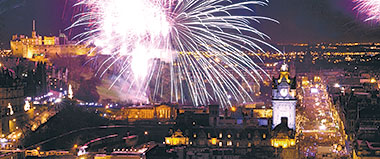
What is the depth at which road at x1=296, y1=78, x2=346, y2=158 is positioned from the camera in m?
58.2

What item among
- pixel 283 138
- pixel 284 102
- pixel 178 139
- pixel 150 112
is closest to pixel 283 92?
pixel 284 102

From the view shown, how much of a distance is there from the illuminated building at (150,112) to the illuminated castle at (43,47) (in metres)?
17.9

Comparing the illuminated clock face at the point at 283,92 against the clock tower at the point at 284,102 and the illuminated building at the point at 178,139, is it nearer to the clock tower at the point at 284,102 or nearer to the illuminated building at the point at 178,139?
the clock tower at the point at 284,102

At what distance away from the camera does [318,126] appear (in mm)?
69000

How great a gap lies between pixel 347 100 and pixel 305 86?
1804 cm

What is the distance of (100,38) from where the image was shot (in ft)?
241

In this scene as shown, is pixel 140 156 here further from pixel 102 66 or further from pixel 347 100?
pixel 102 66

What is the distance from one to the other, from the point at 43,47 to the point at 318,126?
1534 inches

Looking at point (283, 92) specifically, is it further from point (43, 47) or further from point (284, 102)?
point (43, 47)

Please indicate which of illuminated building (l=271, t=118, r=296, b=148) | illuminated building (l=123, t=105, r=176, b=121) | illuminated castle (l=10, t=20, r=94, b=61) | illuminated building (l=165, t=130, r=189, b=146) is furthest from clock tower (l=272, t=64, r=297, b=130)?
illuminated castle (l=10, t=20, r=94, b=61)

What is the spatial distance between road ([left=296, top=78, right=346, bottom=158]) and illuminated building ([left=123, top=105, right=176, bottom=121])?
13025 mm

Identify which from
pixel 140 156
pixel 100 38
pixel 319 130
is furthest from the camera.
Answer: pixel 100 38

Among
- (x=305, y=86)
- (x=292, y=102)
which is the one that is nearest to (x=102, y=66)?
(x=305, y=86)

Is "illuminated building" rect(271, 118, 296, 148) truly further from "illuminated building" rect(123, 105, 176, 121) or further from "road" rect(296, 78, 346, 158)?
"illuminated building" rect(123, 105, 176, 121)
